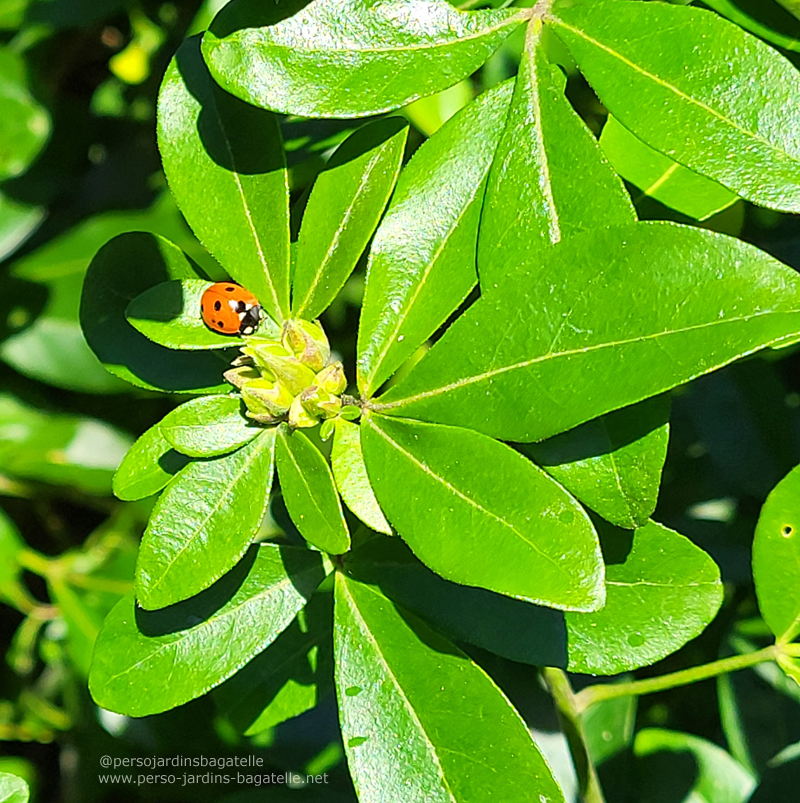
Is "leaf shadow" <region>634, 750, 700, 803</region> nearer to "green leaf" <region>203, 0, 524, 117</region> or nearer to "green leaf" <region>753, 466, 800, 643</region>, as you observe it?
"green leaf" <region>753, 466, 800, 643</region>

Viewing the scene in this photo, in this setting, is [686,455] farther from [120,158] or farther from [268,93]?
[120,158]

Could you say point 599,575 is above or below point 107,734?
above

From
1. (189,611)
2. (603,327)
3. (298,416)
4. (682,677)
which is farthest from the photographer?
(682,677)

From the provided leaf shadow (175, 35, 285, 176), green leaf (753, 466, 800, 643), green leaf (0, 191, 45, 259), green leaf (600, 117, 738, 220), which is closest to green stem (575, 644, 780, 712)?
green leaf (753, 466, 800, 643)

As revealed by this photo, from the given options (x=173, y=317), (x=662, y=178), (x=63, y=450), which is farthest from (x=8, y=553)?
(x=662, y=178)

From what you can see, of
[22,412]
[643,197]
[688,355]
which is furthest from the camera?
[22,412]

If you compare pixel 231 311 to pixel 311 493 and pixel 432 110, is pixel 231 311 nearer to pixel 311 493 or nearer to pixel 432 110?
pixel 311 493

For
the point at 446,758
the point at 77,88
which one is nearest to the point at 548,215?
the point at 446,758
